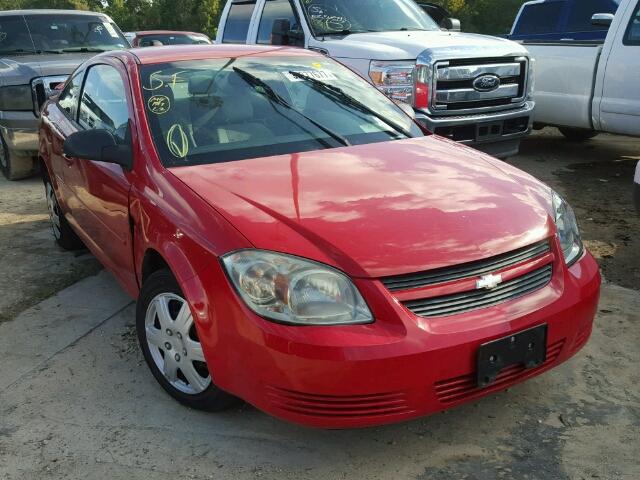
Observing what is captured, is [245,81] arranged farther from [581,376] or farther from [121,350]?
[581,376]

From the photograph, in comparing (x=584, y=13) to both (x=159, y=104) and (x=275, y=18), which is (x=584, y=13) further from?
(x=159, y=104)

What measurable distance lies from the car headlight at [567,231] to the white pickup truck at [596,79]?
4.44m

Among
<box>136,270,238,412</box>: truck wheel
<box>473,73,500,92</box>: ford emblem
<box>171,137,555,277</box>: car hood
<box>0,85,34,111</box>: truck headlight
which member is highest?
<box>171,137,555,277</box>: car hood

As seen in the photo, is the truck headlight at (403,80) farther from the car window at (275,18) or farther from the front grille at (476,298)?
the front grille at (476,298)

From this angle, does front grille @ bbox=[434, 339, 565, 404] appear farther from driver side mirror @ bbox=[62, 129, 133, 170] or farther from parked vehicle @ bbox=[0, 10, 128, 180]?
parked vehicle @ bbox=[0, 10, 128, 180]

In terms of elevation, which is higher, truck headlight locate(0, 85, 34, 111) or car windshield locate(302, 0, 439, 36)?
car windshield locate(302, 0, 439, 36)

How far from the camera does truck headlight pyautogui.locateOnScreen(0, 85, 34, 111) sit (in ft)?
23.4

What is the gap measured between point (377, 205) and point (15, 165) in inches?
236

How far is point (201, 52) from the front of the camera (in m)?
3.90

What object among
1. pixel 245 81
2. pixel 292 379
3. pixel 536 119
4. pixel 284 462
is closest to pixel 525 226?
pixel 292 379

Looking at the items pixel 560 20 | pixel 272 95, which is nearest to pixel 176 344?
pixel 272 95

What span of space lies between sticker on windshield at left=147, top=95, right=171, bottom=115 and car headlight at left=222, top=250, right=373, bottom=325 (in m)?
1.31

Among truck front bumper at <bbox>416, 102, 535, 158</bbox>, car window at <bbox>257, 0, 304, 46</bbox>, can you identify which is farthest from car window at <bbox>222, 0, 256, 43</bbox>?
truck front bumper at <bbox>416, 102, 535, 158</bbox>

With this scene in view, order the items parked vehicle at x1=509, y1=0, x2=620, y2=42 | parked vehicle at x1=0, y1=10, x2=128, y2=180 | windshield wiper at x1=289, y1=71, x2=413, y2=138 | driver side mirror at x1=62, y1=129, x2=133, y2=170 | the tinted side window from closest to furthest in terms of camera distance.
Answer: driver side mirror at x1=62, y1=129, x2=133, y2=170
windshield wiper at x1=289, y1=71, x2=413, y2=138
parked vehicle at x1=0, y1=10, x2=128, y2=180
parked vehicle at x1=509, y1=0, x2=620, y2=42
the tinted side window
